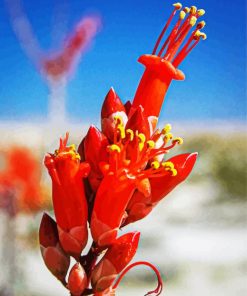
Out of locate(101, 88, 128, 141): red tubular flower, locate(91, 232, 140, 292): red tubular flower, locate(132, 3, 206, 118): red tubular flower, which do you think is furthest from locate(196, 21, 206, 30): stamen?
locate(91, 232, 140, 292): red tubular flower

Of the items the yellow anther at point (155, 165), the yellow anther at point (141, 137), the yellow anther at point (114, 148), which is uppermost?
the yellow anther at point (141, 137)

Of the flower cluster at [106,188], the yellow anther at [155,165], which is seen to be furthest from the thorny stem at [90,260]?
the yellow anther at [155,165]

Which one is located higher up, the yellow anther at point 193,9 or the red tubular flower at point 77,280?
the yellow anther at point 193,9

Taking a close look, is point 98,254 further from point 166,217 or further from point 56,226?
point 166,217

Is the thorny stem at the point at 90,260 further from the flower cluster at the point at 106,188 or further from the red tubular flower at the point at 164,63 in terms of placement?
the red tubular flower at the point at 164,63

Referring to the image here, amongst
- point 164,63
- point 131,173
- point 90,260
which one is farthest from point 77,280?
point 164,63
